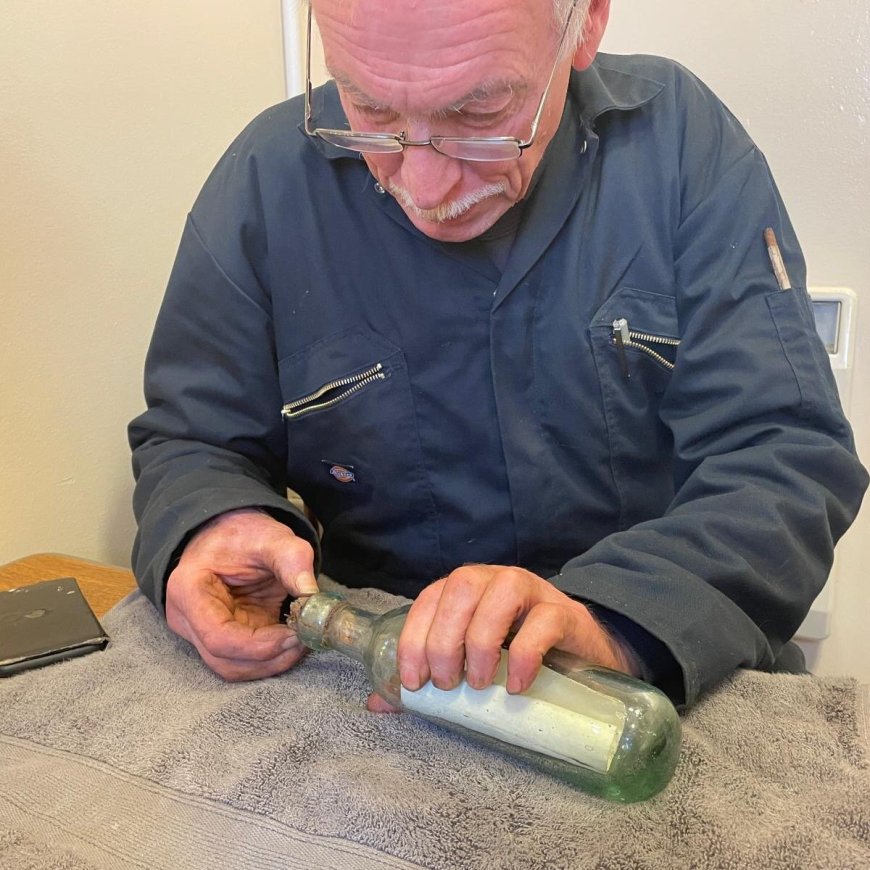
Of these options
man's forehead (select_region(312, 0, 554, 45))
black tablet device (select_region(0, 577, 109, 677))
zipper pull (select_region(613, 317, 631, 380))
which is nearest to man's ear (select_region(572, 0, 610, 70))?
man's forehead (select_region(312, 0, 554, 45))

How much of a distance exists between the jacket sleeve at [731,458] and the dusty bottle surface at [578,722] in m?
0.08

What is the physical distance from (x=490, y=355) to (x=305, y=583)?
272mm

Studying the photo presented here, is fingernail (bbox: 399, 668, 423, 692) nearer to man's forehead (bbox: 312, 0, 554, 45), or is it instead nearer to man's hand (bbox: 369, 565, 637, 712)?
man's hand (bbox: 369, 565, 637, 712)

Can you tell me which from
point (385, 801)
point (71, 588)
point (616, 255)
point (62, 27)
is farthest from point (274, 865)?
point (62, 27)

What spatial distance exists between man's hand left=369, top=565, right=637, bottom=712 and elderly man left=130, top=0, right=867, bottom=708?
54 mm

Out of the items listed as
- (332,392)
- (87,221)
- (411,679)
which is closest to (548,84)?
(332,392)

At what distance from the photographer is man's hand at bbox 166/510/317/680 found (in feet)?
2.15

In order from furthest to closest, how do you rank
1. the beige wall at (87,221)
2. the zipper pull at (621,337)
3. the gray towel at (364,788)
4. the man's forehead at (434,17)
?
the beige wall at (87,221)
the zipper pull at (621,337)
the man's forehead at (434,17)
the gray towel at (364,788)

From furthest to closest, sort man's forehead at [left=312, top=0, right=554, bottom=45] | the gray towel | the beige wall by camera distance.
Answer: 1. the beige wall
2. man's forehead at [left=312, top=0, right=554, bottom=45]
3. the gray towel

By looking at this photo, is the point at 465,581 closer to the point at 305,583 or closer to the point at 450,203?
the point at 305,583

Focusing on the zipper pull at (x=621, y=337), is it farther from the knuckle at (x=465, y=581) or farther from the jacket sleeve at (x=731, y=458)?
the knuckle at (x=465, y=581)

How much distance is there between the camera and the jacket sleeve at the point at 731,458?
594 millimetres

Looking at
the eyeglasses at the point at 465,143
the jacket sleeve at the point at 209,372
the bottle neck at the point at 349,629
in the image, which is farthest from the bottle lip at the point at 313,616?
the eyeglasses at the point at 465,143

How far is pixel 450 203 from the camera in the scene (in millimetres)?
702
